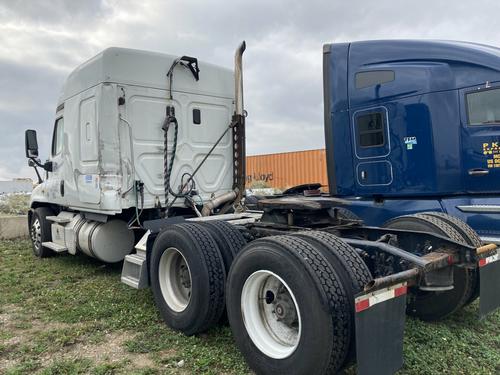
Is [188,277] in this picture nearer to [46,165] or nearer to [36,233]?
[46,165]

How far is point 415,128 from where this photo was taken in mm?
5578

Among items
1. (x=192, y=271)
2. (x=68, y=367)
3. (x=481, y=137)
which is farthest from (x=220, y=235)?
(x=481, y=137)

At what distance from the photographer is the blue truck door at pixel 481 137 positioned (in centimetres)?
514

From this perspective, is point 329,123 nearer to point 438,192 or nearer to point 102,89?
point 438,192

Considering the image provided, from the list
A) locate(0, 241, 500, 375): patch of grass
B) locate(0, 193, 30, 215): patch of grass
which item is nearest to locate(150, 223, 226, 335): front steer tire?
locate(0, 241, 500, 375): patch of grass

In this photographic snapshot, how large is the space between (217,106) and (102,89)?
1.73 metres

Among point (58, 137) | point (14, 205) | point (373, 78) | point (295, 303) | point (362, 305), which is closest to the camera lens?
point (362, 305)

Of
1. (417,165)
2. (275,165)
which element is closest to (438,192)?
(417,165)

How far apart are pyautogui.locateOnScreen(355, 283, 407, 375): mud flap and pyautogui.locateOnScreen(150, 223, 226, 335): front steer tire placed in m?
1.52

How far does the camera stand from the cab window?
696 cm

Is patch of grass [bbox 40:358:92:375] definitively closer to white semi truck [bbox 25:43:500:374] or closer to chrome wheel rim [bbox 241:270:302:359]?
white semi truck [bbox 25:43:500:374]

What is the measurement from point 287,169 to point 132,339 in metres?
18.1

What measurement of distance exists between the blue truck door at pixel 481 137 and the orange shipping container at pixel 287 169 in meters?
13.1

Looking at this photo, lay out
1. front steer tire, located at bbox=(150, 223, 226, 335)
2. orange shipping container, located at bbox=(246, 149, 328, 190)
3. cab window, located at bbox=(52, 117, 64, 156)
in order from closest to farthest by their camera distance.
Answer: front steer tire, located at bbox=(150, 223, 226, 335), cab window, located at bbox=(52, 117, 64, 156), orange shipping container, located at bbox=(246, 149, 328, 190)
